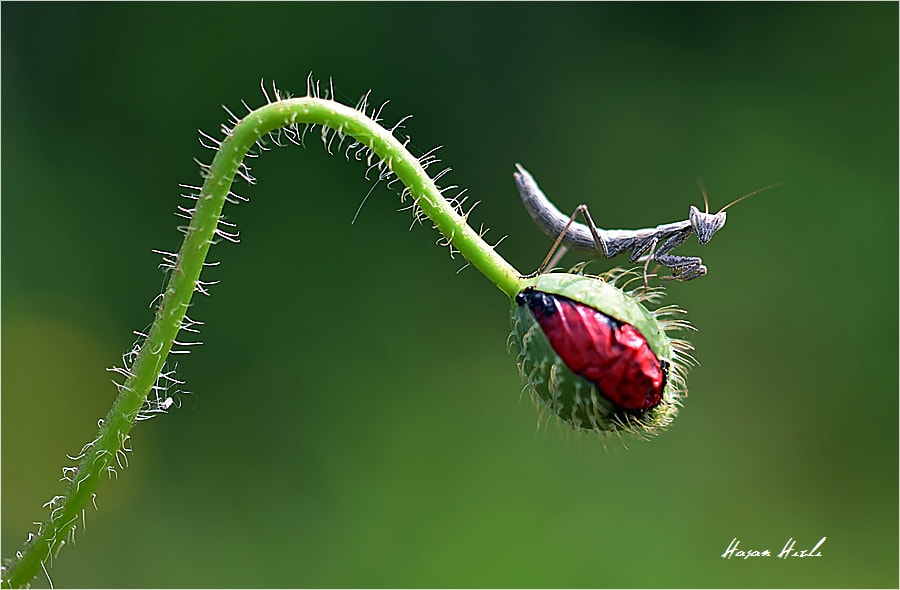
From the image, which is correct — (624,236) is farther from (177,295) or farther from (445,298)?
(445,298)

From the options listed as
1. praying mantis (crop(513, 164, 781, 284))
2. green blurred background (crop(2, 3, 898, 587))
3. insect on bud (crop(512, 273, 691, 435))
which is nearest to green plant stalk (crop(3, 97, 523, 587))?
insect on bud (crop(512, 273, 691, 435))

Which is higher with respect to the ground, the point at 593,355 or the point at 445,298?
the point at 445,298

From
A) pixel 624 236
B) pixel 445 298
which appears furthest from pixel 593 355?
pixel 445 298

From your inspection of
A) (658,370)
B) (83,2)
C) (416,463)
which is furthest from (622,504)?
(83,2)

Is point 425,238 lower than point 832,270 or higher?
lower

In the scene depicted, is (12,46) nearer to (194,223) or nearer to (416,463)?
(416,463)

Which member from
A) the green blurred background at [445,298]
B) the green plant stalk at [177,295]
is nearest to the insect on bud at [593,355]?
the green plant stalk at [177,295]

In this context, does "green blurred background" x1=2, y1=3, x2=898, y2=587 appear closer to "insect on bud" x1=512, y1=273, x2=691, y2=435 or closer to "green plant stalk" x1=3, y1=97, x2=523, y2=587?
"insect on bud" x1=512, y1=273, x2=691, y2=435
